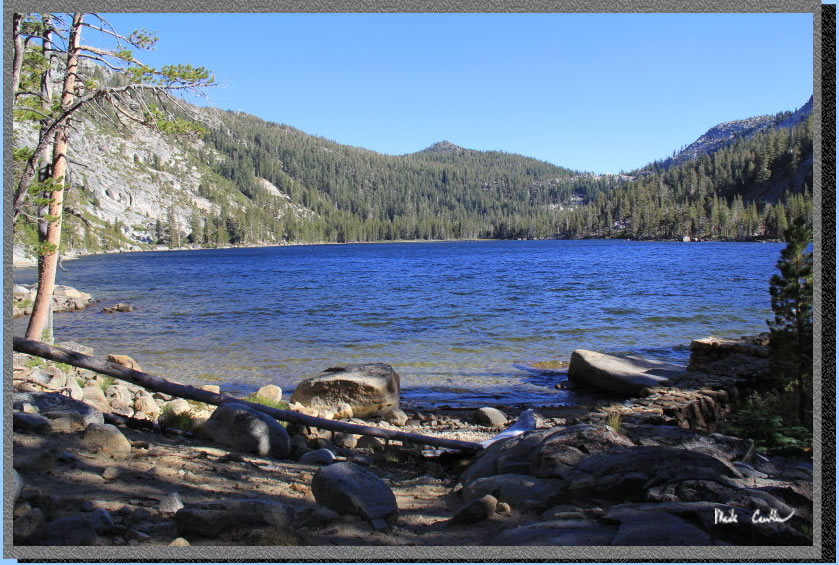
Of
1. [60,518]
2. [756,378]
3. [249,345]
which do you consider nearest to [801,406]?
[756,378]

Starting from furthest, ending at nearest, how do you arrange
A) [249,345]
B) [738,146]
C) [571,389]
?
[738,146], [249,345], [571,389]

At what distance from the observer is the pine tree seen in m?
5.84

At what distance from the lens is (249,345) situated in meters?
16.1

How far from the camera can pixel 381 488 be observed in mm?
3561

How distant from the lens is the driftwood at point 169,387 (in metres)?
4.76

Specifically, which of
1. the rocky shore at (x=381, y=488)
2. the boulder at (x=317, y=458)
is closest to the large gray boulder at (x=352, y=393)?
the rocky shore at (x=381, y=488)

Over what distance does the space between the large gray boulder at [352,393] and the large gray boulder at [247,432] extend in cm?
386

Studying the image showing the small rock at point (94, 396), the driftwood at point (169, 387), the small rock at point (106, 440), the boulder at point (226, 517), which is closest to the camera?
the boulder at point (226, 517)

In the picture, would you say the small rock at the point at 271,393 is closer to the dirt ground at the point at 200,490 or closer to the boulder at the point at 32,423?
the dirt ground at the point at 200,490

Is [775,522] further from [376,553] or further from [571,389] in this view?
[571,389]

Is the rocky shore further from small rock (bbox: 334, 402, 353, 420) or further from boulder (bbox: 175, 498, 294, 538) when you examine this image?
small rock (bbox: 334, 402, 353, 420)

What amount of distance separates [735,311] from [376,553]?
22145 millimetres

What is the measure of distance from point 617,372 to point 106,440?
962 cm

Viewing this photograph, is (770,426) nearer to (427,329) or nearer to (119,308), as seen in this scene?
(427,329)
